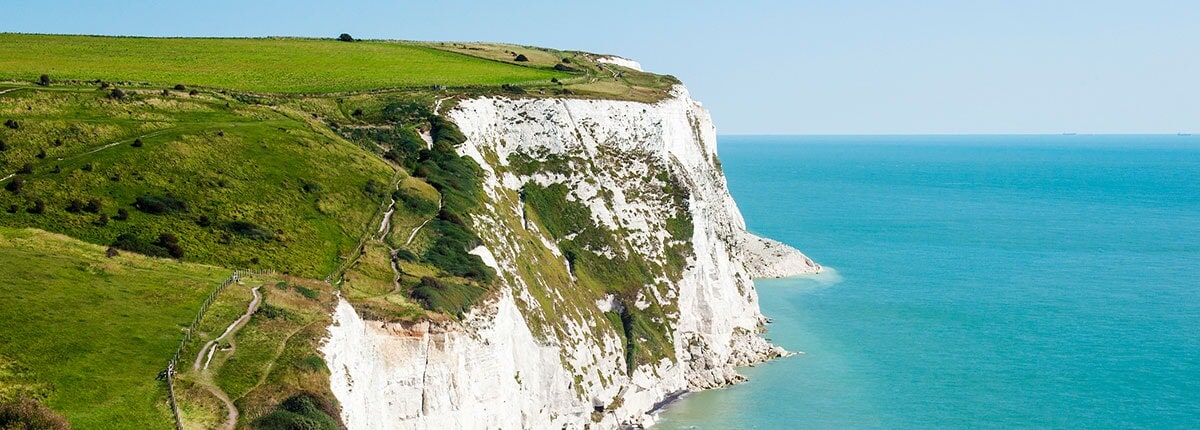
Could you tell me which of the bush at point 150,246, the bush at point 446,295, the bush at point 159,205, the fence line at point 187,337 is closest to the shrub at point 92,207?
the bush at point 159,205

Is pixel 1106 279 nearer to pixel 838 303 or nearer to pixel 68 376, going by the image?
pixel 838 303

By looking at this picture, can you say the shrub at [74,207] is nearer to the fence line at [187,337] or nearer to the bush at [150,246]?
the bush at [150,246]

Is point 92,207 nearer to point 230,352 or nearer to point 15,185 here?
point 15,185

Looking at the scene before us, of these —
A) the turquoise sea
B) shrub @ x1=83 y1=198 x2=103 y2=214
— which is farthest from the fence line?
the turquoise sea

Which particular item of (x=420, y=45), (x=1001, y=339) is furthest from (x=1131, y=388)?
(x=420, y=45)

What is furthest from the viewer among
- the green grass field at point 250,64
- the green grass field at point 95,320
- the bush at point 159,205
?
the green grass field at point 250,64

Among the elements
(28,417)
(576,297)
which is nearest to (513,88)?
(576,297)
